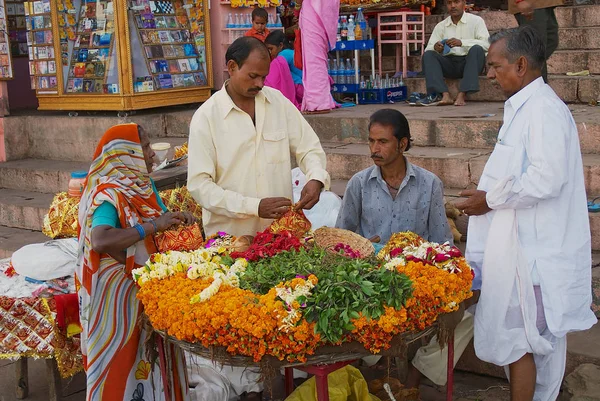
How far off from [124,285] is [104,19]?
547 cm

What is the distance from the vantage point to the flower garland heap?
2828 mm

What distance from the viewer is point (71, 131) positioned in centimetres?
882

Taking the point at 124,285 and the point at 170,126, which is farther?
the point at 170,126

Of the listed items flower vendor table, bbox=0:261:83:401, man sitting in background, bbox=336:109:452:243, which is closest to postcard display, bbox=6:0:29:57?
flower vendor table, bbox=0:261:83:401

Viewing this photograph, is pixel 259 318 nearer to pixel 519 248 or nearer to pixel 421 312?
pixel 421 312

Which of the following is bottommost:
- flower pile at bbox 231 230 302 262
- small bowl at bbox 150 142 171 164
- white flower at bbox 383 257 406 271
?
white flower at bbox 383 257 406 271

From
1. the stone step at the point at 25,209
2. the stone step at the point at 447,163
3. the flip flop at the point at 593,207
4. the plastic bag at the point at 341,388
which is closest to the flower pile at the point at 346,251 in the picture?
the plastic bag at the point at 341,388

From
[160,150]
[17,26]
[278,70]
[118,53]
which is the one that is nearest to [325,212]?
[160,150]

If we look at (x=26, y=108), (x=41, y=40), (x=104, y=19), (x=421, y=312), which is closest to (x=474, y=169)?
(x=421, y=312)

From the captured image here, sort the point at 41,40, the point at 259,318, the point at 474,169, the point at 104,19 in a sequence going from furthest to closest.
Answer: the point at 41,40
the point at 104,19
the point at 474,169
the point at 259,318

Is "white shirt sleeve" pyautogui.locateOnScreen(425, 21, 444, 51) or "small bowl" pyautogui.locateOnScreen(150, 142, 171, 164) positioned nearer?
"small bowl" pyautogui.locateOnScreen(150, 142, 171, 164)

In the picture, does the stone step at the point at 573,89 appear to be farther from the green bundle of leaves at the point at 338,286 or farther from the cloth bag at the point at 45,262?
the green bundle of leaves at the point at 338,286

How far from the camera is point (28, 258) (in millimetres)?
4375

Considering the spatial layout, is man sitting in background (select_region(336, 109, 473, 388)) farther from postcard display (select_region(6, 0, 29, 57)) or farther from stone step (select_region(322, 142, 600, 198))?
postcard display (select_region(6, 0, 29, 57))
